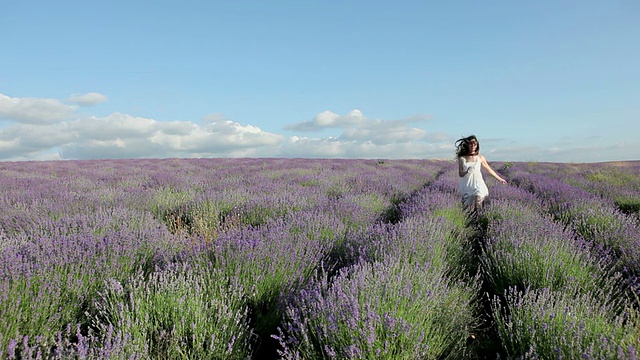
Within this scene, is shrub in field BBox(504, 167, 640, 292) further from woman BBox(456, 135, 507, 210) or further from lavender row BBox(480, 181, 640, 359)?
woman BBox(456, 135, 507, 210)

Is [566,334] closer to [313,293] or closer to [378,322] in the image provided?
[378,322]

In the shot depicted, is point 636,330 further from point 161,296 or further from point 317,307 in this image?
point 161,296

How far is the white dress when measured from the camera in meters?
5.69

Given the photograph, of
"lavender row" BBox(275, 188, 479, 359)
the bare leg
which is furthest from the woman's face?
"lavender row" BBox(275, 188, 479, 359)

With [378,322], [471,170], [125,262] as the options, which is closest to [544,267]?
[378,322]

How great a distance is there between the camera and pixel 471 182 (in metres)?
5.84

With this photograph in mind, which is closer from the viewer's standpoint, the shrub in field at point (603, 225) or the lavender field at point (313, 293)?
the lavender field at point (313, 293)

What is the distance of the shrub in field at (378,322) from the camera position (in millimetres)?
1722

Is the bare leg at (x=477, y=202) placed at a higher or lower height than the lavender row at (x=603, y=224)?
higher

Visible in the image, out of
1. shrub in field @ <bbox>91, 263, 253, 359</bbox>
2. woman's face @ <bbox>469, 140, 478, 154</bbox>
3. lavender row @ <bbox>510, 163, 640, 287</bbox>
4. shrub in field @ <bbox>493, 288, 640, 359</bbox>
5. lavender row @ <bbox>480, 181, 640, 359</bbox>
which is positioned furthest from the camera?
woman's face @ <bbox>469, 140, 478, 154</bbox>

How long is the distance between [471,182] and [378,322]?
4.56m

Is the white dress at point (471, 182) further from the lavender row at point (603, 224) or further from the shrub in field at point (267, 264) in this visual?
the shrub in field at point (267, 264)

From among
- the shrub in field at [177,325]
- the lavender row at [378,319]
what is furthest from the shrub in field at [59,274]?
the lavender row at [378,319]

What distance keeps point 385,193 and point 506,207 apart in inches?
98.8
